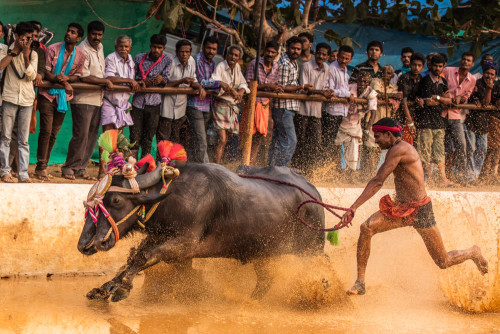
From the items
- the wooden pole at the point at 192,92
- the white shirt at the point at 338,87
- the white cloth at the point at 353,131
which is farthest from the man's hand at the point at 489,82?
the white shirt at the point at 338,87

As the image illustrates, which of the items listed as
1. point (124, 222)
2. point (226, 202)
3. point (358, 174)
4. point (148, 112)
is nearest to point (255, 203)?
point (226, 202)

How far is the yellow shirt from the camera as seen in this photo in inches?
295

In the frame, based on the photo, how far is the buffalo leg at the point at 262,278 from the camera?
6535mm

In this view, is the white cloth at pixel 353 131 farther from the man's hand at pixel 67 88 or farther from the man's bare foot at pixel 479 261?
the man's hand at pixel 67 88

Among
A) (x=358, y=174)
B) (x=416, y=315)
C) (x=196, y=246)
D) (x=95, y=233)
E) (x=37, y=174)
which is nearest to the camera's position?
(x=95, y=233)

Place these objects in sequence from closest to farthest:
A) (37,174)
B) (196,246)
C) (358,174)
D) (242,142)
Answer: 1. (196,246)
2. (37,174)
3. (242,142)
4. (358,174)

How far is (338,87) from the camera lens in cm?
975

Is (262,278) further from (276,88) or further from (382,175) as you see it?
(276,88)

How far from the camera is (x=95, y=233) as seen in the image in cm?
543

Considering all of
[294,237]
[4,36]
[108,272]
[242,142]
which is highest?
[4,36]

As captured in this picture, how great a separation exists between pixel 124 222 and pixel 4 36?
404 cm

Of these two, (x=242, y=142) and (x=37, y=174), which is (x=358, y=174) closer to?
(x=242, y=142)

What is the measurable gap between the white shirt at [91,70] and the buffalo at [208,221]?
2.36 m

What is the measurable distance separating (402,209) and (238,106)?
3.98 m
